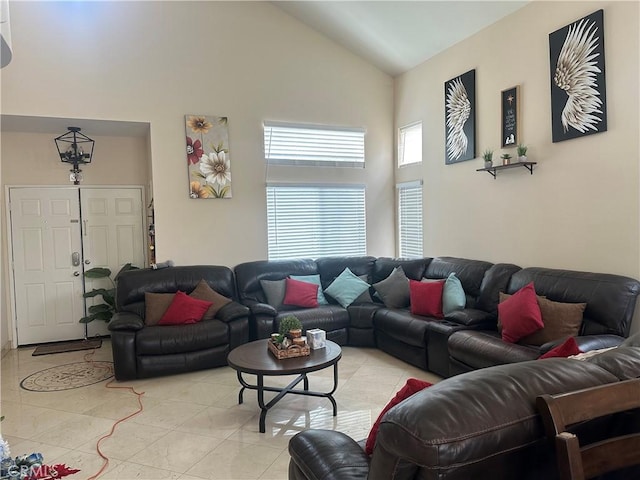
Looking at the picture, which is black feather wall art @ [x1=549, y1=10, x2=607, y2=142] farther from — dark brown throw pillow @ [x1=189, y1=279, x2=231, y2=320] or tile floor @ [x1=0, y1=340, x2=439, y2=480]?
dark brown throw pillow @ [x1=189, y1=279, x2=231, y2=320]

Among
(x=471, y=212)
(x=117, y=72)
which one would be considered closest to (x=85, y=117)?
(x=117, y=72)

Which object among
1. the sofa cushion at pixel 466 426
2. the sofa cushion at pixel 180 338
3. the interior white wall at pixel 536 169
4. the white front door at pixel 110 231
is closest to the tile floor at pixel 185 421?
the sofa cushion at pixel 180 338

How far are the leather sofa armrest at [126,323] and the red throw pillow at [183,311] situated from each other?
0.25m

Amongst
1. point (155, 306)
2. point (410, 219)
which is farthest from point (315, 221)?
point (155, 306)

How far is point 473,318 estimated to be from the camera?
147 inches

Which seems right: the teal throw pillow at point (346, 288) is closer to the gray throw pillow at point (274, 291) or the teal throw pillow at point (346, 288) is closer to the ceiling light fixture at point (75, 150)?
the gray throw pillow at point (274, 291)

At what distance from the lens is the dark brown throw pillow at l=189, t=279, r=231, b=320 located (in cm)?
453

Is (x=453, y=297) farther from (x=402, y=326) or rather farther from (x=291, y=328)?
(x=291, y=328)

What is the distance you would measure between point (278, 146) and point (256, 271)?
1670 mm

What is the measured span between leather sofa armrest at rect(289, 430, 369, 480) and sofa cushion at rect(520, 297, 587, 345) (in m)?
2.16

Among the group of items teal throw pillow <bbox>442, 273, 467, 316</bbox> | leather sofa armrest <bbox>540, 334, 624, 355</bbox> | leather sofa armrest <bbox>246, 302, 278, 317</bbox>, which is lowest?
leather sofa armrest <bbox>246, 302, 278, 317</bbox>

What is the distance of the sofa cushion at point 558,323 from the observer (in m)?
3.11

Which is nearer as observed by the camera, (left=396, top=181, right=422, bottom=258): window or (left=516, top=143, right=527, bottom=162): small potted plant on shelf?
A: (left=516, top=143, right=527, bottom=162): small potted plant on shelf

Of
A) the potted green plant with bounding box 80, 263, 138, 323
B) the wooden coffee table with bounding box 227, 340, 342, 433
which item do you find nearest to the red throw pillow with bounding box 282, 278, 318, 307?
the wooden coffee table with bounding box 227, 340, 342, 433
